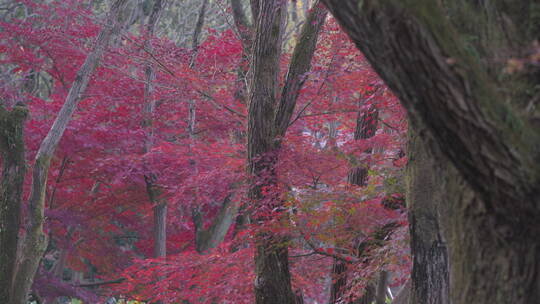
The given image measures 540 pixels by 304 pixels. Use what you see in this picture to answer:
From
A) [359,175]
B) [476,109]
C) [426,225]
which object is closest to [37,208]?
[359,175]

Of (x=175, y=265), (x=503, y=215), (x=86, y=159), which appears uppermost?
(x=86, y=159)

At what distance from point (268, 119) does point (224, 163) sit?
1.84 m

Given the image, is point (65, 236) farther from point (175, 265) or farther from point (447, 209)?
point (447, 209)

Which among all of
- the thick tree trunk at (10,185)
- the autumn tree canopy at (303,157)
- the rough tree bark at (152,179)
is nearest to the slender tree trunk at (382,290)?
the autumn tree canopy at (303,157)

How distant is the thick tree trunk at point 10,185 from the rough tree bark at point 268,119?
2941 mm

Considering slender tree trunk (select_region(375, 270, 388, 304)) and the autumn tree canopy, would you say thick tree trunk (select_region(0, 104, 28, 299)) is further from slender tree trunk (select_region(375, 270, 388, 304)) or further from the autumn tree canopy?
slender tree trunk (select_region(375, 270, 388, 304))

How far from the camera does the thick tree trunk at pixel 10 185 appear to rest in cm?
589

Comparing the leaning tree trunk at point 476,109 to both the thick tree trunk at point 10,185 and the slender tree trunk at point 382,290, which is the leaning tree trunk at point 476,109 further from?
the thick tree trunk at point 10,185

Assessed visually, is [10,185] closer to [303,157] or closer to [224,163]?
[224,163]

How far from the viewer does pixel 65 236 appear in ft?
28.8

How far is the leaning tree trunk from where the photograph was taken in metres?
1.48

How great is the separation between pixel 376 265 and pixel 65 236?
251 inches

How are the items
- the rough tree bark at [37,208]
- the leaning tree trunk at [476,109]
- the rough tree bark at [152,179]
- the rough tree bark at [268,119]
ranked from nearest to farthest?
the leaning tree trunk at [476,109]
the rough tree bark at [268,119]
the rough tree bark at [37,208]
the rough tree bark at [152,179]

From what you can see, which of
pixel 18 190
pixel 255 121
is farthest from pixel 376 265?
pixel 18 190
